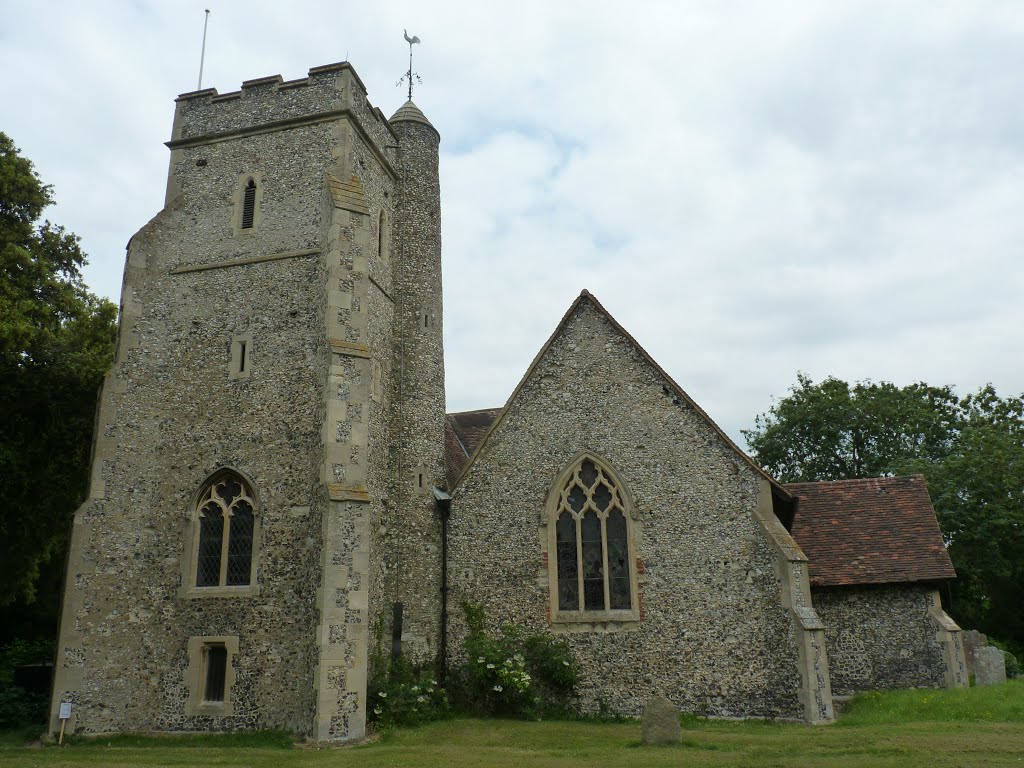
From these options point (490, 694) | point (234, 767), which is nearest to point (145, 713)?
point (234, 767)

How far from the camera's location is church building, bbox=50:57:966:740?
1428 cm

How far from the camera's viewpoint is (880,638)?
16141mm

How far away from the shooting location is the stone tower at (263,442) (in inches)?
555

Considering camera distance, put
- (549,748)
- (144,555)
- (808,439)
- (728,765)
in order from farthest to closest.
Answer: (808,439)
(144,555)
(549,748)
(728,765)

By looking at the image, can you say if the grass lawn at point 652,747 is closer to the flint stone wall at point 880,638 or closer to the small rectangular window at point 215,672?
the flint stone wall at point 880,638

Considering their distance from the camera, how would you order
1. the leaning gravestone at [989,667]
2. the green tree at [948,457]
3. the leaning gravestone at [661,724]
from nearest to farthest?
1. the leaning gravestone at [661,724]
2. the leaning gravestone at [989,667]
3. the green tree at [948,457]

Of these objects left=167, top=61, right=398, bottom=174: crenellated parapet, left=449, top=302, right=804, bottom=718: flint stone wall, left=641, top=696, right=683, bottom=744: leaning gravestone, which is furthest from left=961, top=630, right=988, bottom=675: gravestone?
left=167, top=61, right=398, bottom=174: crenellated parapet

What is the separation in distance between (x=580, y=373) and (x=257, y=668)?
8855mm

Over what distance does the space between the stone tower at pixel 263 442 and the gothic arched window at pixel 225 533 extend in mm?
40

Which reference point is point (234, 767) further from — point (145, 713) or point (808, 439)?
point (808, 439)

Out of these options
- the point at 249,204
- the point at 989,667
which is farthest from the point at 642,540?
the point at 249,204

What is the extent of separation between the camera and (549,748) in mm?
12383

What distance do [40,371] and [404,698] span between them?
12.4 metres

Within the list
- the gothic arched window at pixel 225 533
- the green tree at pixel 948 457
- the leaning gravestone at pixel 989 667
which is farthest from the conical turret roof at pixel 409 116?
the green tree at pixel 948 457
